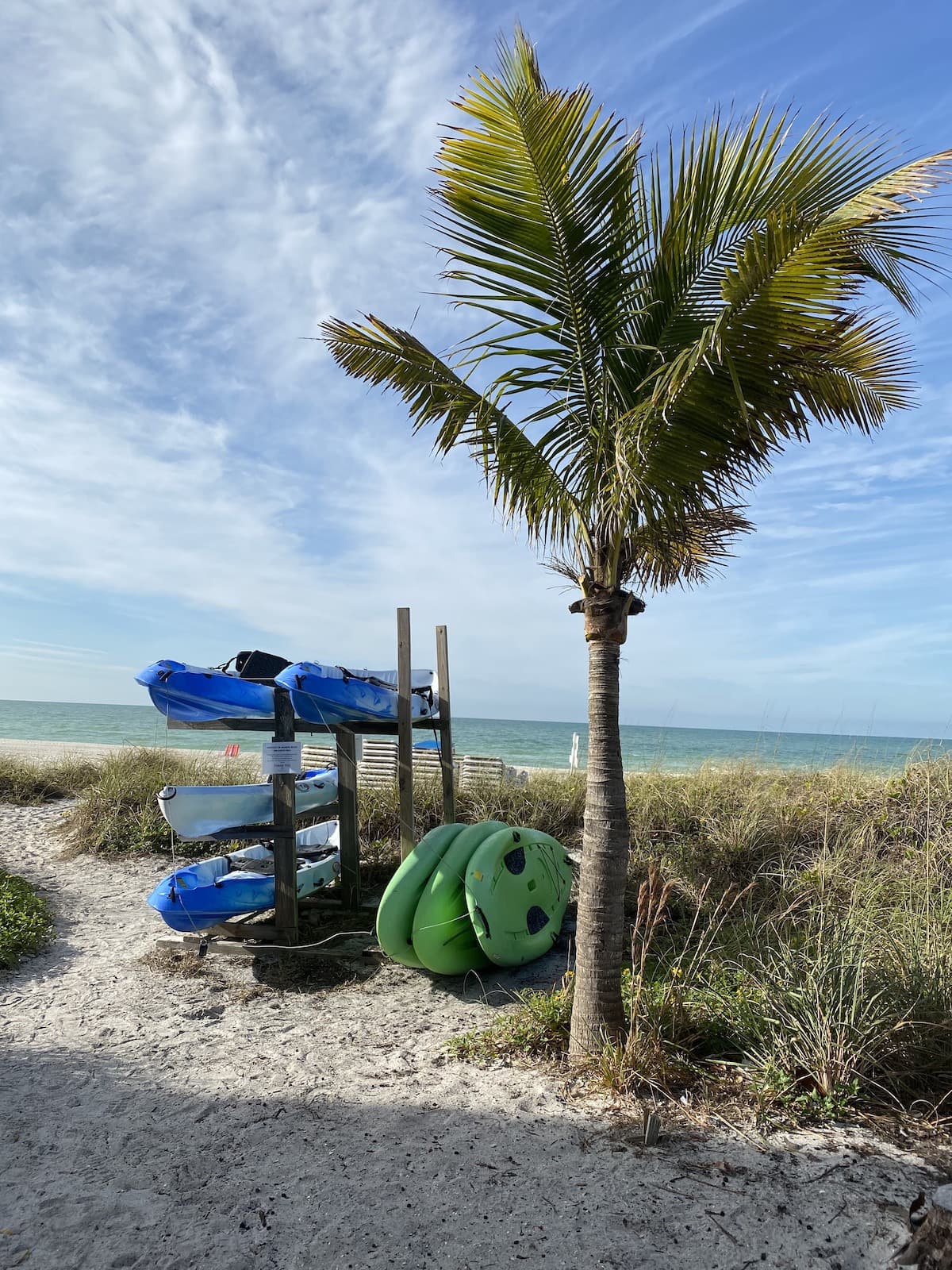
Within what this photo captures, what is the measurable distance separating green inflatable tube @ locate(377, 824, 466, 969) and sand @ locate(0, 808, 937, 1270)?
19.8 inches

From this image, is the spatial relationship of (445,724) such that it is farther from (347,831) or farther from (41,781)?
(41,781)

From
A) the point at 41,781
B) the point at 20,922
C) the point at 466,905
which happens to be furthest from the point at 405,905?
the point at 41,781

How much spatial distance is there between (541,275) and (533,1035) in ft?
12.9

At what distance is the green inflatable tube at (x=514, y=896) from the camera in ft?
15.9

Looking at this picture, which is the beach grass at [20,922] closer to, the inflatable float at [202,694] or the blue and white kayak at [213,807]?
the blue and white kayak at [213,807]

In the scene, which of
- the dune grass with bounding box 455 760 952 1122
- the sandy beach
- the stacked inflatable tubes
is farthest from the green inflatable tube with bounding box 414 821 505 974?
the sandy beach

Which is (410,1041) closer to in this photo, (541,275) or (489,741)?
(541,275)

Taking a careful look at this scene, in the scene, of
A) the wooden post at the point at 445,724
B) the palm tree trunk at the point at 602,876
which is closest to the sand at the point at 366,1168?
the palm tree trunk at the point at 602,876

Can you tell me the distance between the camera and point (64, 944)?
6.05m

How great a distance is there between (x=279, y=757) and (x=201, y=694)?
75 centimetres

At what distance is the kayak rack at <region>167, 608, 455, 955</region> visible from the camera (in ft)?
19.0

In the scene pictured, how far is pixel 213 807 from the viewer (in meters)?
5.84

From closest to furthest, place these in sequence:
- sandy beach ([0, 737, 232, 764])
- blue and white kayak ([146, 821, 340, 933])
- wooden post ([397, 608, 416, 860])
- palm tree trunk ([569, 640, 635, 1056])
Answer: palm tree trunk ([569, 640, 635, 1056])
blue and white kayak ([146, 821, 340, 933])
wooden post ([397, 608, 416, 860])
sandy beach ([0, 737, 232, 764])

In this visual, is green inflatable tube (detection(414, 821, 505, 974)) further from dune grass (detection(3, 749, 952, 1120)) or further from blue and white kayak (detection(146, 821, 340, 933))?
blue and white kayak (detection(146, 821, 340, 933))
